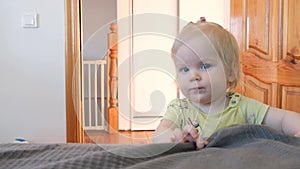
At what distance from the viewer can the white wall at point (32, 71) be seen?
2.03 meters

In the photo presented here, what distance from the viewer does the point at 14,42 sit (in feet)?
6.67

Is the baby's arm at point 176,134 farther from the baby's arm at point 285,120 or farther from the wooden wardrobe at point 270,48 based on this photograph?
the wooden wardrobe at point 270,48

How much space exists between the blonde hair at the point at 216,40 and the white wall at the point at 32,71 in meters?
1.42

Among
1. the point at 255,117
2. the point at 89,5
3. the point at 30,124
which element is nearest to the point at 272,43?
the point at 255,117

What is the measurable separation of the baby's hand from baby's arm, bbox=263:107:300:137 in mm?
268

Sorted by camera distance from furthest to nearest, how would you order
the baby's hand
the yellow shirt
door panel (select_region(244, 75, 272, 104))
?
door panel (select_region(244, 75, 272, 104)) < the yellow shirt < the baby's hand

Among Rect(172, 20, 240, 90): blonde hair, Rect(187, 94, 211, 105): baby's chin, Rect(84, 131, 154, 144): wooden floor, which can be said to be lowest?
Rect(84, 131, 154, 144): wooden floor

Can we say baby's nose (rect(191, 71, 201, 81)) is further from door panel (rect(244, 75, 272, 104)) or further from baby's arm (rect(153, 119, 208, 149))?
door panel (rect(244, 75, 272, 104))

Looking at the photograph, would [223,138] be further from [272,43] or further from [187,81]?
[272,43]

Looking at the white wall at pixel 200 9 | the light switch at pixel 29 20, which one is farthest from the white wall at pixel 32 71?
the white wall at pixel 200 9

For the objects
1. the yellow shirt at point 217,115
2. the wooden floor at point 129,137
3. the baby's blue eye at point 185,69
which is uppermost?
the baby's blue eye at point 185,69

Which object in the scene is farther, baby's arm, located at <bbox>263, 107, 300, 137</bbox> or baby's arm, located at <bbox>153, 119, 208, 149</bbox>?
baby's arm, located at <bbox>263, 107, 300, 137</bbox>

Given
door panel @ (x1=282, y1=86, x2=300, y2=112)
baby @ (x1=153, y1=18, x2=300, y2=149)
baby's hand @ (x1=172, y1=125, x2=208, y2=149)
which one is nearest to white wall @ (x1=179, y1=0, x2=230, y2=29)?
door panel @ (x1=282, y1=86, x2=300, y2=112)

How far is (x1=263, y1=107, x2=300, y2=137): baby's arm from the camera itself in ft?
2.48
